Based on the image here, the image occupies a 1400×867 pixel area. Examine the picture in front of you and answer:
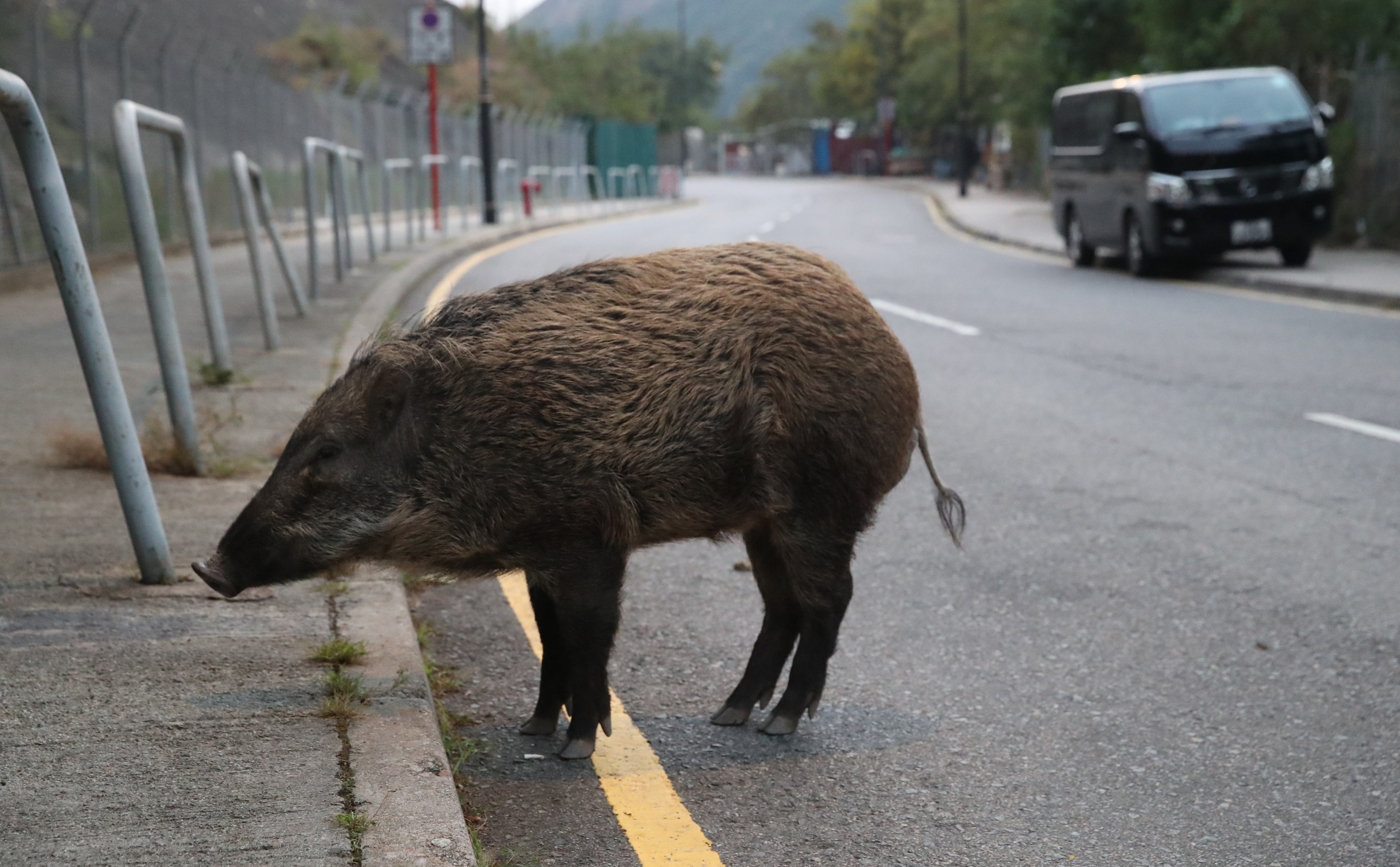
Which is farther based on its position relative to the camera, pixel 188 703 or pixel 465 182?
pixel 465 182

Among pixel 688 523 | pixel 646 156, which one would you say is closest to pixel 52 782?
pixel 688 523

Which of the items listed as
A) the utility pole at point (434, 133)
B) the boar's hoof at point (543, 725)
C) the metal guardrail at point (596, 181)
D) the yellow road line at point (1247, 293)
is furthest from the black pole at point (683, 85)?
the boar's hoof at point (543, 725)

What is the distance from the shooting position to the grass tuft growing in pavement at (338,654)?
3996 mm

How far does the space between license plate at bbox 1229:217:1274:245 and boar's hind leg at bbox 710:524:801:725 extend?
1342 centimetres

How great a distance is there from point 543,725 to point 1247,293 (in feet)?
42.6

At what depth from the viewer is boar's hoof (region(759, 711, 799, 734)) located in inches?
155

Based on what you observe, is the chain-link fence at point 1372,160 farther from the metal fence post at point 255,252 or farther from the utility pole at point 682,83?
the utility pole at point 682,83

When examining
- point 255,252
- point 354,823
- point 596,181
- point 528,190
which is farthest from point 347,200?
point 596,181

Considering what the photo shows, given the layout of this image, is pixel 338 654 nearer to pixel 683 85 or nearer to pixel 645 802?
pixel 645 802

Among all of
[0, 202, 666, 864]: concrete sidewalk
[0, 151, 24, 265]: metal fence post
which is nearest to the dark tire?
[0, 151, 24, 265]: metal fence post

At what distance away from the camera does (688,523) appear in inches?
146

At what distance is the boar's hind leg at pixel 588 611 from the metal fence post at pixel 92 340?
59.9 inches

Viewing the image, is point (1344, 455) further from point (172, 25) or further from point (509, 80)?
point (509, 80)

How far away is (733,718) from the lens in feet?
13.1
